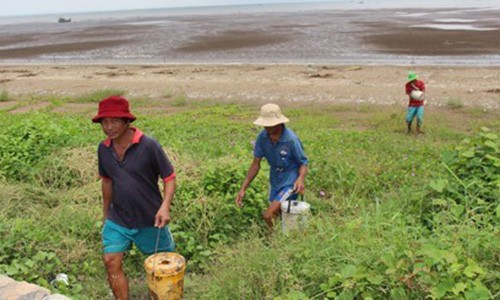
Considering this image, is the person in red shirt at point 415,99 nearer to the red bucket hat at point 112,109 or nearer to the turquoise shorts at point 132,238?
the turquoise shorts at point 132,238

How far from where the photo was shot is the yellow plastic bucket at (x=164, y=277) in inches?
145

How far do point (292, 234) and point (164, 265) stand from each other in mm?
1045

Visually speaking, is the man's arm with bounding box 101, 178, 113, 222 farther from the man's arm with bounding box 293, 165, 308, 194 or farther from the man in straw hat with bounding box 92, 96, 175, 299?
the man's arm with bounding box 293, 165, 308, 194

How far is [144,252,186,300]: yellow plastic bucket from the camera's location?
367 centimetres

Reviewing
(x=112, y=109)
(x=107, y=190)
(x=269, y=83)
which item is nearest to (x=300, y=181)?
(x=107, y=190)

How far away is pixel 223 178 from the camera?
18.5 ft

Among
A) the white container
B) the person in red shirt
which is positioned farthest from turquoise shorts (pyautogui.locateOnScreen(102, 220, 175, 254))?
the person in red shirt

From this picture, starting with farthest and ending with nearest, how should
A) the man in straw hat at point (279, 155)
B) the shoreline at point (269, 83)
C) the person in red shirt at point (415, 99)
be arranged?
the shoreline at point (269, 83) → the person in red shirt at point (415, 99) → the man in straw hat at point (279, 155)

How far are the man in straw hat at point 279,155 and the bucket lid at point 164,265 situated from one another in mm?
1221

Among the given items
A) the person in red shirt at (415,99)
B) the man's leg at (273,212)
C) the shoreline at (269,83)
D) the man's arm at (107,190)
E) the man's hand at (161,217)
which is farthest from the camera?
the shoreline at (269,83)

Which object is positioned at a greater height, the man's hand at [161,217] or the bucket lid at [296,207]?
the man's hand at [161,217]

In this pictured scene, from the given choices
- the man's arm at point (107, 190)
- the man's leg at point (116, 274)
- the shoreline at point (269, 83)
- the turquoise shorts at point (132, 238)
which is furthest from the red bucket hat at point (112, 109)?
the shoreline at point (269, 83)

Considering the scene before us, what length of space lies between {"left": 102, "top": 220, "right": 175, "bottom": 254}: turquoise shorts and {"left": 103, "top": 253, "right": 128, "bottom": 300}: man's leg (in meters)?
0.06

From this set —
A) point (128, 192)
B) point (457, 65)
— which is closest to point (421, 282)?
point (128, 192)
